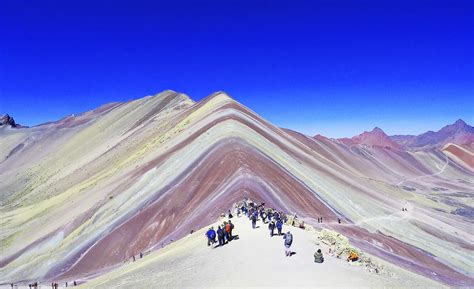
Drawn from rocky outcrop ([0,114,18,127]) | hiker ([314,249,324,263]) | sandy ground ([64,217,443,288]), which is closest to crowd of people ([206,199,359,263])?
hiker ([314,249,324,263])

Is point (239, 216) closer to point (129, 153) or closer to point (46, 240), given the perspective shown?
point (46, 240)

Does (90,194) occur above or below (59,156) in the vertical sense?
below

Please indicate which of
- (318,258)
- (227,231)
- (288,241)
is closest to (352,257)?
(318,258)

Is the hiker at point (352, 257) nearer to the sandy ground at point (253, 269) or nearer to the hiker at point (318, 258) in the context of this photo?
the sandy ground at point (253, 269)

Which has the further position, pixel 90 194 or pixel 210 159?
pixel 90 194

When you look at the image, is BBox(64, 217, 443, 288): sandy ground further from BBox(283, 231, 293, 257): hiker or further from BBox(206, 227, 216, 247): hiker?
BBox(206, 227, 216, 247): hiker

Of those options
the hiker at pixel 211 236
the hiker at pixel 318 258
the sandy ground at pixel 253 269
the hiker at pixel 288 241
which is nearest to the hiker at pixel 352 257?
the sandy ground at pixel 253 269

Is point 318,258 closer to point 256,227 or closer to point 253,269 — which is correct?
point 253,269

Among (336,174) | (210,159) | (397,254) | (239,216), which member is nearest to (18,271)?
(210,159)
